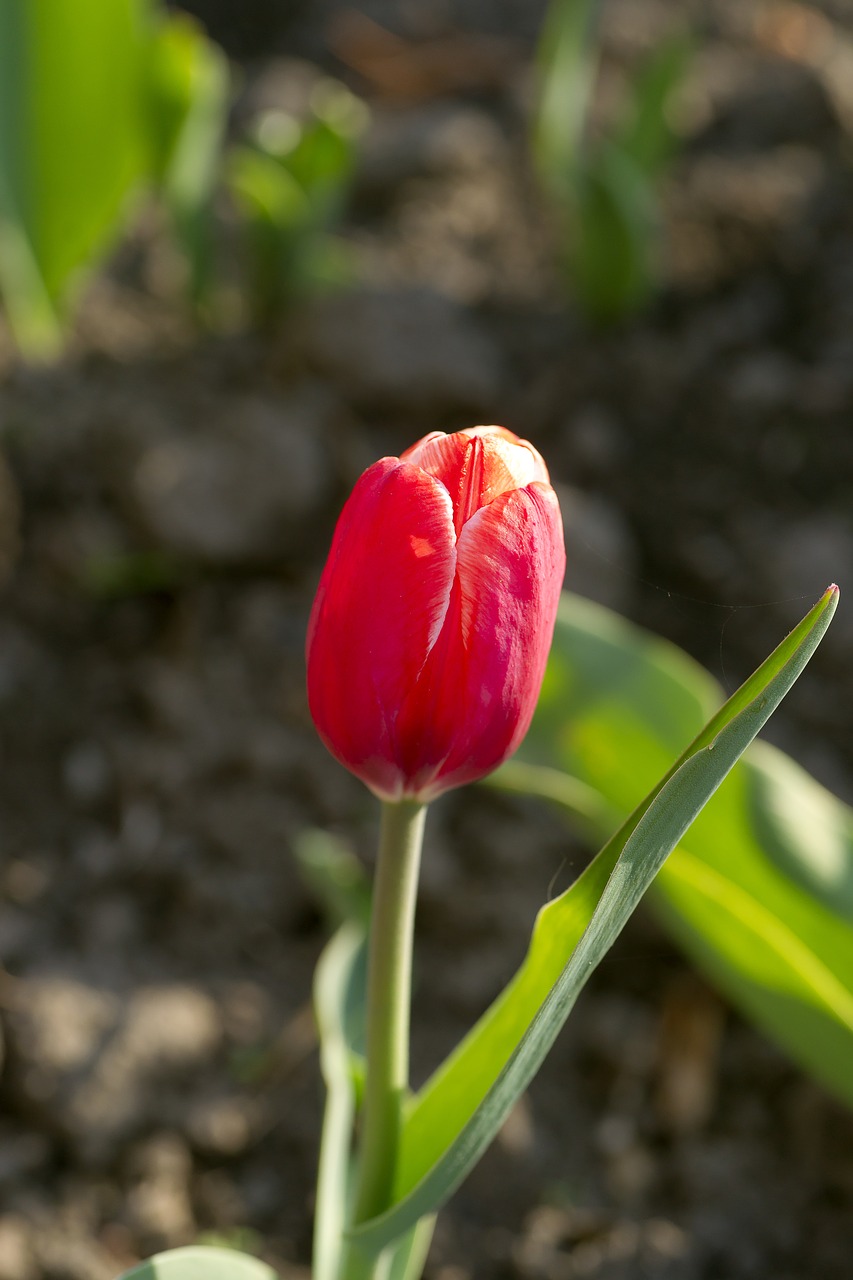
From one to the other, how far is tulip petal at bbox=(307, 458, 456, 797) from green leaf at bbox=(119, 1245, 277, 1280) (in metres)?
0.31

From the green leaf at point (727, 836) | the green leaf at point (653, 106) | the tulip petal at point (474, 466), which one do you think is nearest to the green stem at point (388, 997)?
the tulip petal at point (474, 466)

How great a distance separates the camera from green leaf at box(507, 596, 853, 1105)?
36.8 inches

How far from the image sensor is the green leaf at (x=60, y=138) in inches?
77.9

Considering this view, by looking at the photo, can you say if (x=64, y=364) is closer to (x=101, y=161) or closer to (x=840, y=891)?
(x=101, y=161)

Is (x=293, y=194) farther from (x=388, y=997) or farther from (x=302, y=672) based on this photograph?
(x=388, y=997)

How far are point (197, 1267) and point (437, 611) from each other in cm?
42

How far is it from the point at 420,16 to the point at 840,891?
2.96 meters

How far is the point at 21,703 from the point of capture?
164 cm

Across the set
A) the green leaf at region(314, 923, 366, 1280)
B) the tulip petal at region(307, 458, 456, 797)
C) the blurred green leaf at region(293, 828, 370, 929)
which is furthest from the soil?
the green leaf at region(314, 923, 366, 1280)

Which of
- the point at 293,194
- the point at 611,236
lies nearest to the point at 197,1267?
the point at 293,194

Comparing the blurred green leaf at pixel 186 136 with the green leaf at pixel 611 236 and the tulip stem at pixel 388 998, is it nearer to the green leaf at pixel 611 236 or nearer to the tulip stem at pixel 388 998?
the green leaf at pixel 611 236

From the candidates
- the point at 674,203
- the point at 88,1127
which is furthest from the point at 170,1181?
the point at 674,203

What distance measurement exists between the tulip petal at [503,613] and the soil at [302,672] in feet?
0.34

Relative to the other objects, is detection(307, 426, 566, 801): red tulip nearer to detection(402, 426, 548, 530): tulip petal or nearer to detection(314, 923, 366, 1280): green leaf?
detection(402, 426, 548, 530): tulip petal
